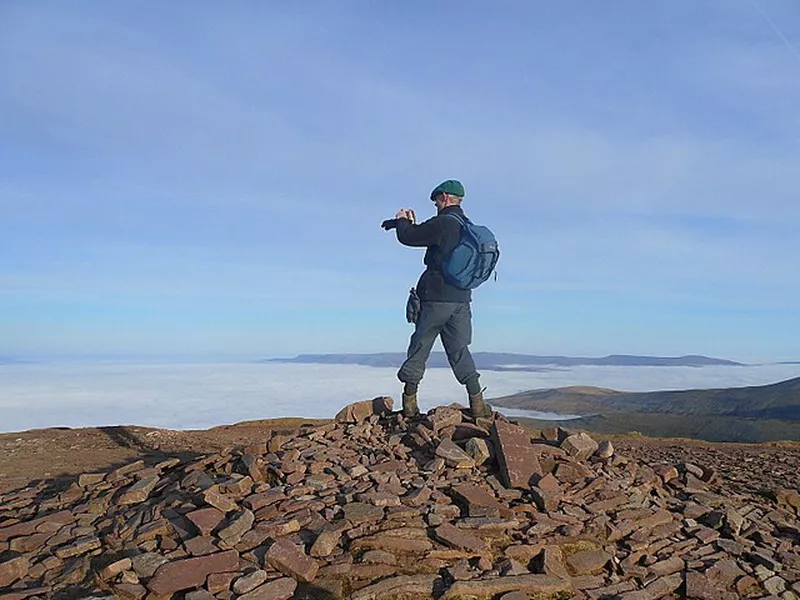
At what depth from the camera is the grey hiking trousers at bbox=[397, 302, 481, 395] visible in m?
7.50

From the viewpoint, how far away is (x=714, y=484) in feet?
26.6

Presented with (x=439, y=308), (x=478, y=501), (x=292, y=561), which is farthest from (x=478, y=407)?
(x=292, y=561)

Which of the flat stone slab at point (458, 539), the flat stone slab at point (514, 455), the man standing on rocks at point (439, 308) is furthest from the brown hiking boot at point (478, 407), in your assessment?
the flat stone slab at point (458, 539)

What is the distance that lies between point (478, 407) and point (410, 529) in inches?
104

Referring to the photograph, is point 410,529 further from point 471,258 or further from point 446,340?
point 471,258

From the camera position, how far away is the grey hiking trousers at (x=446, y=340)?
750 centimetres

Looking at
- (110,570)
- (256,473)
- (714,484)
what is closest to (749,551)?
(714,484)

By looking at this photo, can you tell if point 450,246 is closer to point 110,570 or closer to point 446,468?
point 446,468

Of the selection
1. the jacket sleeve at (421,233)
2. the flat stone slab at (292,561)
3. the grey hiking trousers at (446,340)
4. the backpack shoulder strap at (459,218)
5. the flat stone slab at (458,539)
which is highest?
the backpack shoulder strap at (459,218)

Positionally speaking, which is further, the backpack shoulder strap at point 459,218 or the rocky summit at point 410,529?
the backpack shoulder strap at point 459,218

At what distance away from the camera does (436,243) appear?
24.3ft

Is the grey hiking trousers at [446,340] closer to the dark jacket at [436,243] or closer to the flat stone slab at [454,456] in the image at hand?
the dark jacket at [436,243]

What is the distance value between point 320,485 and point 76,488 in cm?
330

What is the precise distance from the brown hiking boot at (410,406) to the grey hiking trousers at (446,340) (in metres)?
0.19
